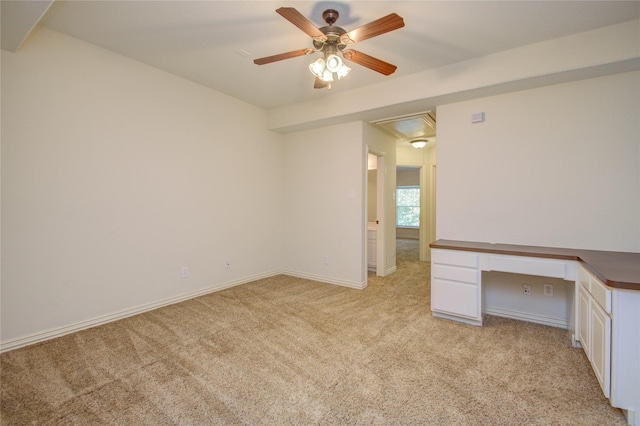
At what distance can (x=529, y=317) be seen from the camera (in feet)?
9.82

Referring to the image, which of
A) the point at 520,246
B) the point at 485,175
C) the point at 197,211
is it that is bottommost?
the point at 520,246

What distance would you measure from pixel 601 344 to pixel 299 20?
9.13 feet

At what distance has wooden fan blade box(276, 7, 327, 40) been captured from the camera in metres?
1.74

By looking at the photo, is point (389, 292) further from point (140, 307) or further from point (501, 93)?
point (140, 307)

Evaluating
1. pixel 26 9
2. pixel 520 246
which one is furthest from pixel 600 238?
pixel 26 9

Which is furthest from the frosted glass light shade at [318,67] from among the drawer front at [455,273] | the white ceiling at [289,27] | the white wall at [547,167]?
the drawer front at [455,273]

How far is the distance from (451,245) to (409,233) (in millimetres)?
7683

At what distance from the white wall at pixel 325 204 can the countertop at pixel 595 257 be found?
57.3 inches

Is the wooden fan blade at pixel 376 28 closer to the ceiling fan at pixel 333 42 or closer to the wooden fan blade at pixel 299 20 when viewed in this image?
the ceiling fan at pixel 333 42

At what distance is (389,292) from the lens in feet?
13.0

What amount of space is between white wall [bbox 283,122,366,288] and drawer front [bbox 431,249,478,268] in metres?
1.29

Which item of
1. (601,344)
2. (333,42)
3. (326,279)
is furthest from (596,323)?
(326,279)

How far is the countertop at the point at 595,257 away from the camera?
1.65m

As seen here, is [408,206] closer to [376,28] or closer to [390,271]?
[390,271]
